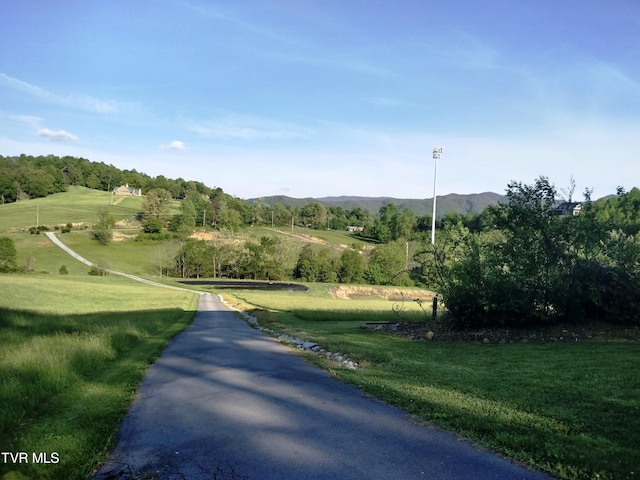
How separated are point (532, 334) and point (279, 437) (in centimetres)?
1124

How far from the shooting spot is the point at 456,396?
23.4ft

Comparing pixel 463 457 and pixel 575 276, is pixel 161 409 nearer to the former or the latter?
pixel 463 457

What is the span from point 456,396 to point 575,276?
9919 millimetres

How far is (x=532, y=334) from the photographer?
13.9 m

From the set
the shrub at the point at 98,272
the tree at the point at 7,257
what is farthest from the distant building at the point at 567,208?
the tree at the point at 7,257

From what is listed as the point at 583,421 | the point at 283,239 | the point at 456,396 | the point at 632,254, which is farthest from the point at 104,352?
the point at 283,239

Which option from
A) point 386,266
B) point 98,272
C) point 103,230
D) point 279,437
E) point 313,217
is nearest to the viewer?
point 279,437

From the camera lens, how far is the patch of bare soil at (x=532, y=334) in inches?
511

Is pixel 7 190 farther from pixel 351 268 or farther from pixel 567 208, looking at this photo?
pixel 567 208

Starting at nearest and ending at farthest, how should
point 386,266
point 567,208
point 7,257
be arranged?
point 567,208 < point 7,257 < point 386,266

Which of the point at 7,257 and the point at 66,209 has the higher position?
the point at 66,209

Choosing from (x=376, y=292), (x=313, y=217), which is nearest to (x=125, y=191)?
(x=313, y=217)

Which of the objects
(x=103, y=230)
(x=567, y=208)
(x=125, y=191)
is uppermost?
(x=125, y=191)

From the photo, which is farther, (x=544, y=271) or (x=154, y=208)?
(x=154, y=208)
